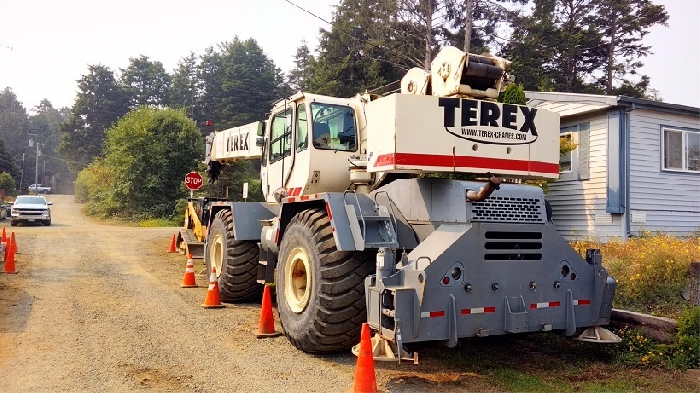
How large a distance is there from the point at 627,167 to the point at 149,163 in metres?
26.6

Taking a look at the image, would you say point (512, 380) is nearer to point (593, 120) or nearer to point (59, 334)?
point (59, 334)

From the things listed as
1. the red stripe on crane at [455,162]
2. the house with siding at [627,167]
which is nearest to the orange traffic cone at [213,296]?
the red stripe on crane at [455,162]

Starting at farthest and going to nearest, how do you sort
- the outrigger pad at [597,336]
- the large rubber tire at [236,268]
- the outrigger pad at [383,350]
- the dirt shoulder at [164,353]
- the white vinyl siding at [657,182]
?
the white vinyl siding at [657,182] → the large rubber tire at [236,268] → the outrigger pad at [597,336] → the dirt shoulder at [164,353] → the outrigger pad at [383,350]

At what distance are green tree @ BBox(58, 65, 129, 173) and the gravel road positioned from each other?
58.4 metres

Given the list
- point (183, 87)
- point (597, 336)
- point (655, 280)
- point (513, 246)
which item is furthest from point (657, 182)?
point (183, 87)

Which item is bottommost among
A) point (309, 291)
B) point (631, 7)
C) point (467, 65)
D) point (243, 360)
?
point (243, 360)

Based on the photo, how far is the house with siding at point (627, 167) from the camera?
43.8 feet

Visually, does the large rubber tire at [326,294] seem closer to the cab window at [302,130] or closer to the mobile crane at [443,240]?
the mobile crane at [443,240]

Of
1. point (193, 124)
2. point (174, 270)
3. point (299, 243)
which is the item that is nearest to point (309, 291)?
point (299, 243)

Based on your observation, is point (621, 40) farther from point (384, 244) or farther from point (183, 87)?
point (183, 87)

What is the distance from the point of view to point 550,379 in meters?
5.11

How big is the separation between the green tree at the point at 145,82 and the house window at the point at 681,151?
66774 millimetres

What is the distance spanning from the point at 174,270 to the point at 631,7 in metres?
30.6

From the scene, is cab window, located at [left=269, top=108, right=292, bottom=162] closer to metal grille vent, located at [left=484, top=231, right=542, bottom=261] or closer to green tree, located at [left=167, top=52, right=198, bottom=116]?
metal grille vent, located at [left=484, top=231, right=542, bottom=261]
